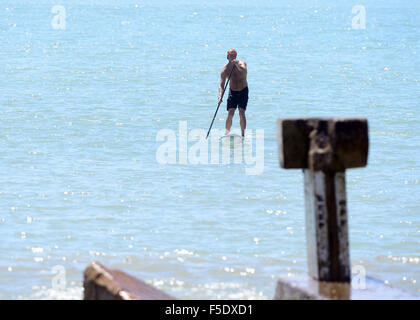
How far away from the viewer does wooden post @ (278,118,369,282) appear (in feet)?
20.2

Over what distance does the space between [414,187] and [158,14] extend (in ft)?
186

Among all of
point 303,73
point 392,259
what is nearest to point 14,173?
point 392,259

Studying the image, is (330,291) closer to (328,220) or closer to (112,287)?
(328,220)

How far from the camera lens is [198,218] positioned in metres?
10.8

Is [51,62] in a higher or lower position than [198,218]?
higher

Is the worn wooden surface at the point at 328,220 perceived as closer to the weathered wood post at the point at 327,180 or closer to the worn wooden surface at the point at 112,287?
the weathered wood post at the point at 327,180

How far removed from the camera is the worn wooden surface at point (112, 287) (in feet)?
20.3

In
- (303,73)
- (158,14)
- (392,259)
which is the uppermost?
(158,14)

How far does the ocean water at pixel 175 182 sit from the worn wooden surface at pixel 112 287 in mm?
1259

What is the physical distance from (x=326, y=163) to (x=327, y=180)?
0.11 meters

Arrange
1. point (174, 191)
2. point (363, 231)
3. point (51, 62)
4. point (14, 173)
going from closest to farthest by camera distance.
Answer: point (363, 231) → point (174, 191) → point (14, 173) → point (51, 62)

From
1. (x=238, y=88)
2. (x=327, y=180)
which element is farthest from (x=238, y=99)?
(x=327, y=180)

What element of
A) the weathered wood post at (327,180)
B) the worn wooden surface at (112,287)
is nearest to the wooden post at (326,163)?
the weathered wood post at (327,180)
